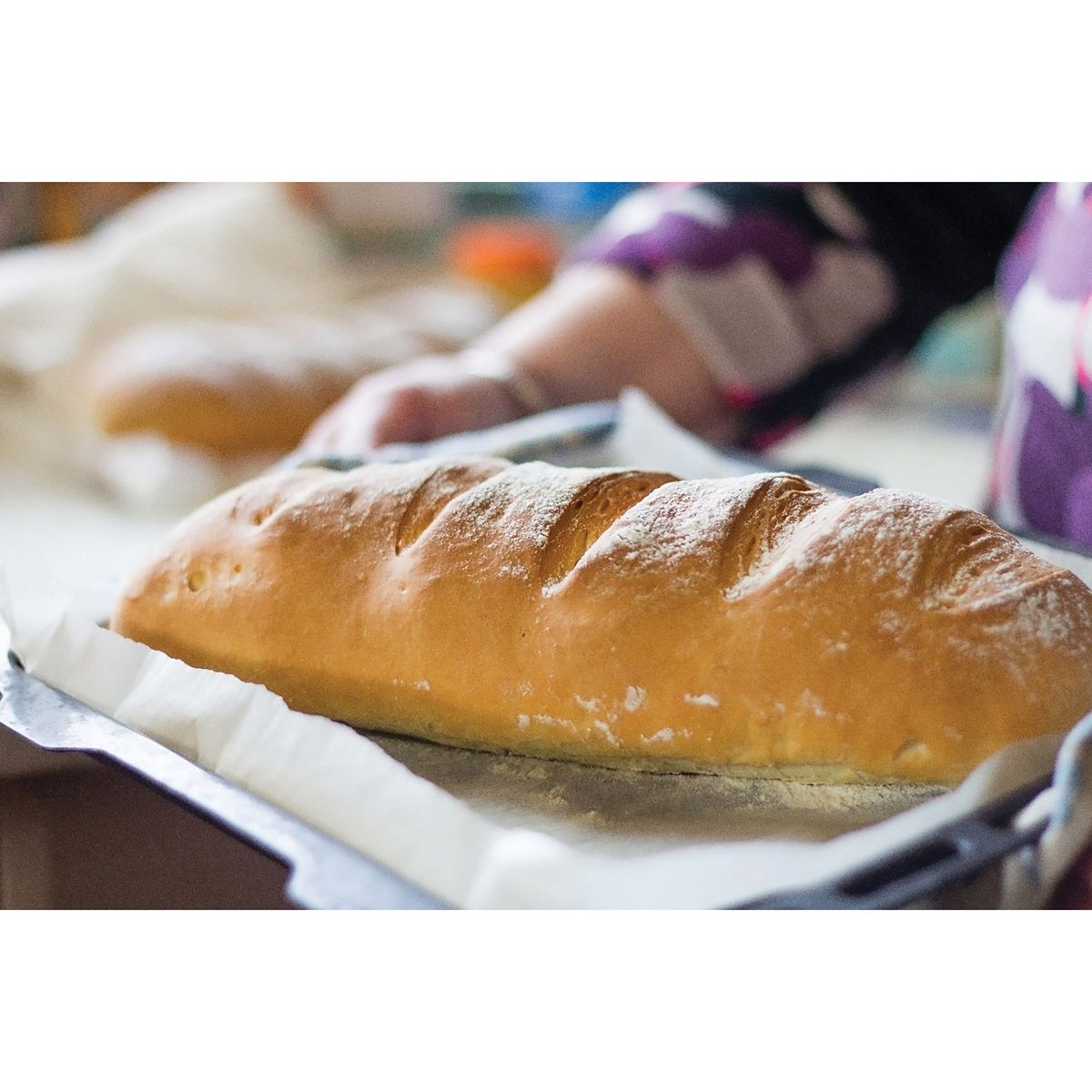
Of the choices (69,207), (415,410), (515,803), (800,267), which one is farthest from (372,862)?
(69,207)

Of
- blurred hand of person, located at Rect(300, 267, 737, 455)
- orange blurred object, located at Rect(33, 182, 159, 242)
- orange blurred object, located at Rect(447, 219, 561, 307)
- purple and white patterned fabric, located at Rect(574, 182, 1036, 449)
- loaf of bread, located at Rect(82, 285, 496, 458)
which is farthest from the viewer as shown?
orange blurred object, located at Rect(33, 182, 159, 242)

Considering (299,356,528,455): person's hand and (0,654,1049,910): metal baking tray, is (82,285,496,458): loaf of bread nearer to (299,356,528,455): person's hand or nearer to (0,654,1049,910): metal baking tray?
(299,356,528,455): person's hand

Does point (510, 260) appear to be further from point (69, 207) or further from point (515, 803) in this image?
point (515, 803)

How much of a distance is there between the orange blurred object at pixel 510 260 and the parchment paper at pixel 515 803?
5.68ft

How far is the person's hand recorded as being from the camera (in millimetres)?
1236

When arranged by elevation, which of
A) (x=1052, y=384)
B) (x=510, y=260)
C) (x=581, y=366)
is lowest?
(x=510, y=260)

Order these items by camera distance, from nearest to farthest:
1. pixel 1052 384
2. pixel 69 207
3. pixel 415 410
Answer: pixel 1052 384, pixel 415 410, pixel 69 207

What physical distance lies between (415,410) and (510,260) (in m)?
1.36

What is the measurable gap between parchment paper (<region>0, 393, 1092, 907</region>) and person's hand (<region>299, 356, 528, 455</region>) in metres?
0.40

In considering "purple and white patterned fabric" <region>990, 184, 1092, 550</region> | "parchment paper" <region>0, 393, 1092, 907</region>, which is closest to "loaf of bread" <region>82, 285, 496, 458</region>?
"parchment paper" <region>0, 393, 1092, 907</region>

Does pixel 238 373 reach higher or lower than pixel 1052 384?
lower

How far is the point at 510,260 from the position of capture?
8.33 feet

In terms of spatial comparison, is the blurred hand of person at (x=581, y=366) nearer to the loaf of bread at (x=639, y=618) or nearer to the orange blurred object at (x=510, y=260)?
the loaf of bread at (x=639, y=618)

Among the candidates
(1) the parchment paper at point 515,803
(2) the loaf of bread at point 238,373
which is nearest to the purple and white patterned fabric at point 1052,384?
(1) the parchment paper at point 515,803
